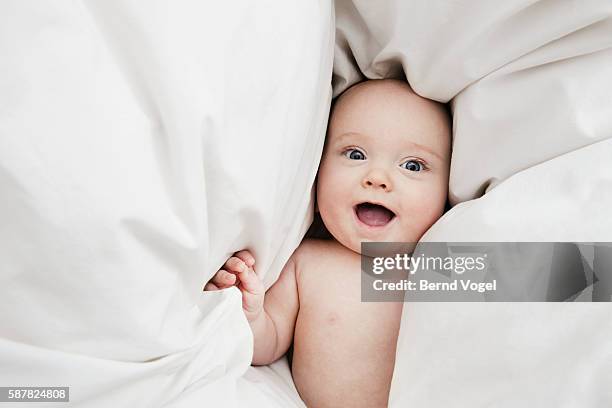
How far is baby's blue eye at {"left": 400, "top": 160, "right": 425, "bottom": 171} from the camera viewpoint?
38.5 inches

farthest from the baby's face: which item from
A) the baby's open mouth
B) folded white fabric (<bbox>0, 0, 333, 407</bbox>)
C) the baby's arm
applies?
folded white fabric (<bbox>0, 0, 333, 407</bbox>)

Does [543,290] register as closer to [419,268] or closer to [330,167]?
[419,268]

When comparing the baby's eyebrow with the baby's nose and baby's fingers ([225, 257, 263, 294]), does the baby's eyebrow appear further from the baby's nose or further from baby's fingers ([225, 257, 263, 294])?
baby's fingers ([225, 257, 263, 294])

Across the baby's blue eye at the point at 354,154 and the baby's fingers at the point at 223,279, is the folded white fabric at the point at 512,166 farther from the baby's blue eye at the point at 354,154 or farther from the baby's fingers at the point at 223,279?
the baby's fingers at the point at 223,279

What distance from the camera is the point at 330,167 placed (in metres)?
0.99

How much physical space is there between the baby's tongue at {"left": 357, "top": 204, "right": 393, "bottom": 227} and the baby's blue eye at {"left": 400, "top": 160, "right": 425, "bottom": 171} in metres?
0.07

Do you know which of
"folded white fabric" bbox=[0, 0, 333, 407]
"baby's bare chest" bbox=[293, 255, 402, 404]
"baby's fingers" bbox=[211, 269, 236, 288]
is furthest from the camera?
"baby's bare chest" bbox=[293, 255, 402, 404]

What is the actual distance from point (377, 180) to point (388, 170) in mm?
35

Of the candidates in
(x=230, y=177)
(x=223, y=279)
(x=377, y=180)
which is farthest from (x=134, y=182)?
(x=377, y=180)

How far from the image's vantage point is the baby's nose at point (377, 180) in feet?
3.08

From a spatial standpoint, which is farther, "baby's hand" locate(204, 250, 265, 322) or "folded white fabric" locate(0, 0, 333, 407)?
"baby's hand" locate(204, 250, 265, 322)

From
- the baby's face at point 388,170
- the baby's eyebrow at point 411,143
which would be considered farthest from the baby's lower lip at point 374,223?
the baby's eyebrow at point 411,143

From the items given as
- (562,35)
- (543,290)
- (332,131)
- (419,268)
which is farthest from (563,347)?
(332,131)

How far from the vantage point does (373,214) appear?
0.98m
